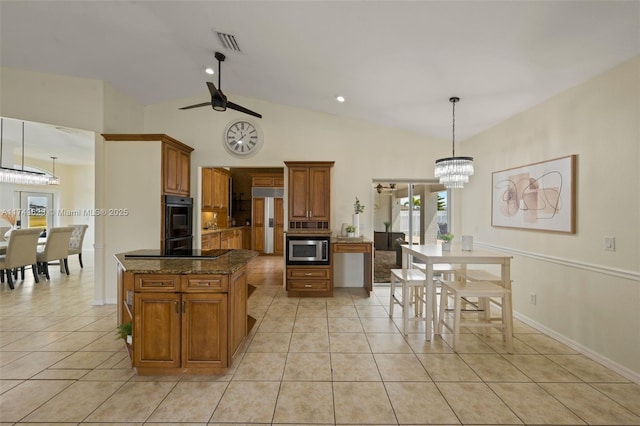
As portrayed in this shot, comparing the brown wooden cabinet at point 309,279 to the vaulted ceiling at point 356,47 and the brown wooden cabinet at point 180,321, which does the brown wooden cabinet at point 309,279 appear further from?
the vaulted ceiling at point 356,47

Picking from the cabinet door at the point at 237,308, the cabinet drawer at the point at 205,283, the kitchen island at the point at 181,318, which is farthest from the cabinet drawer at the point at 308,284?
the cabinet drawer at the point at 205,283

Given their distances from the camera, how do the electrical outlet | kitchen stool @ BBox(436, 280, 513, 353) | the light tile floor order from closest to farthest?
the light tile floor → the electrical outlet → kitchen stool @ BBox(436, 280, 513, 353)

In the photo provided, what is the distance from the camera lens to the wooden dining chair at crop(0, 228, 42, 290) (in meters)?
4.61

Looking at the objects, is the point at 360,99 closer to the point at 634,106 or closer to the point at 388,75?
the point at 388,75

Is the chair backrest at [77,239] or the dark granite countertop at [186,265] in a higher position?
the dark granite countertop at [186,265]

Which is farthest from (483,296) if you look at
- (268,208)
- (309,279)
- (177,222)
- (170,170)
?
(268,208)

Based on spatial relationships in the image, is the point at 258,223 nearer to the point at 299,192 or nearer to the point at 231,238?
the point at 231,238

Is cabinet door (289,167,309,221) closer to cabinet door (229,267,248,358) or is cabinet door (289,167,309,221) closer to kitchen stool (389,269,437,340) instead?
kitchen stool (389,269,437,340)

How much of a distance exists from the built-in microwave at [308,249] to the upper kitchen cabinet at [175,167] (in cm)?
196

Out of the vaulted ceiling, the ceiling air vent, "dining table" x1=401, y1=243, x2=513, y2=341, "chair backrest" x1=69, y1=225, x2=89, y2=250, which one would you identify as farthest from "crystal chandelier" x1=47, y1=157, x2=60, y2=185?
"dining table" x1=401, y1=243, x2=513, y2=341

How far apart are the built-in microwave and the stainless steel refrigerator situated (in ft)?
12.9

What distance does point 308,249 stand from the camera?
173 inches

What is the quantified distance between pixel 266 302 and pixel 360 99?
3.30m

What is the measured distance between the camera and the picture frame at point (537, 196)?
111 inches
